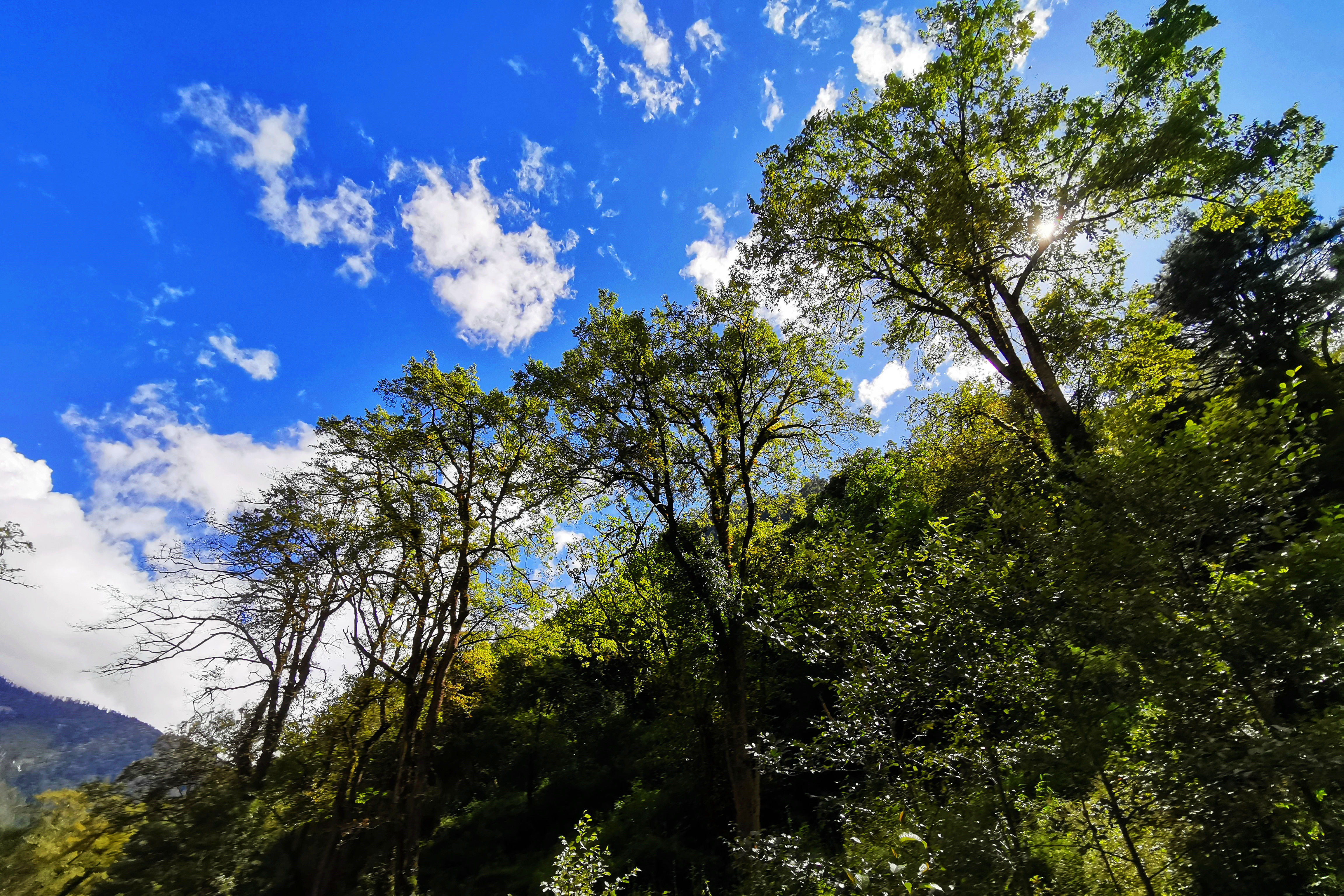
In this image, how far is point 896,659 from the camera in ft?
19.9

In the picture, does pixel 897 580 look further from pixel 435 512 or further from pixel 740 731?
pixel 435 512

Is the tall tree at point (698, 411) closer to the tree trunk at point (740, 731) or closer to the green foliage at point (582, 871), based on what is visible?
the tree trunk at point (740, 731)

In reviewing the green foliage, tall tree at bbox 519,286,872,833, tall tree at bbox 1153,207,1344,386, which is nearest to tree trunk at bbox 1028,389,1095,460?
tall tree at bbox 519,286,872,833

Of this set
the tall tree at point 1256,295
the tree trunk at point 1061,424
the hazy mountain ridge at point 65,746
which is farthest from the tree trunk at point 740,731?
the tall tree at point 1256,295

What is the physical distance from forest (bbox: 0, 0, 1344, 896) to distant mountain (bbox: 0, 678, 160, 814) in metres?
3.04

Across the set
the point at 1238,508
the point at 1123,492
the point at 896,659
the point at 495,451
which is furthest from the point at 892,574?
the point at 495,451

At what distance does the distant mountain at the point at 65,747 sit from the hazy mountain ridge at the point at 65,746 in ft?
0.16

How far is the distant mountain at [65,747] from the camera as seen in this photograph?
12500 millimetres

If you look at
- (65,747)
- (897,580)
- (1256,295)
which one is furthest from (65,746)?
(1256,295)

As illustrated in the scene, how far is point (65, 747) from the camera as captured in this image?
2241 cm

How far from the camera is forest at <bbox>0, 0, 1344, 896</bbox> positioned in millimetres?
4672

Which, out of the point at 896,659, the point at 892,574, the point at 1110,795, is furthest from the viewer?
the point at 892,574

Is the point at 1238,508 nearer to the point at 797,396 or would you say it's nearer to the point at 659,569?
the point at 797,396

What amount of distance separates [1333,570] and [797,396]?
33.0 ft
